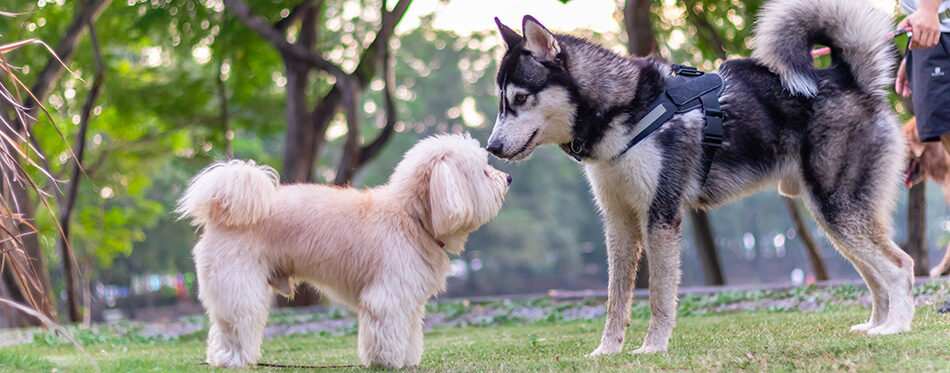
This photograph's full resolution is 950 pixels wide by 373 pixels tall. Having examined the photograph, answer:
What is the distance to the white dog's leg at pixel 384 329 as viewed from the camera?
171 inches

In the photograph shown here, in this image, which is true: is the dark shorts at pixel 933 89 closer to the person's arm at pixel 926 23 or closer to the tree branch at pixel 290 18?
the person's arm at pixel 926 23

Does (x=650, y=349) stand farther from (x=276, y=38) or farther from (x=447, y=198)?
(x=276, y=38)

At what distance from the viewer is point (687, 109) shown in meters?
4.82

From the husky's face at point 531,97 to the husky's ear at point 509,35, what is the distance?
0.9 inches

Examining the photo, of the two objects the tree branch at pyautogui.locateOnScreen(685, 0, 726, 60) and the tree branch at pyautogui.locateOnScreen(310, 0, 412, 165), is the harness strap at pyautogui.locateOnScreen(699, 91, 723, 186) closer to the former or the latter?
the tree branch at pyautogui.locateOnScreen(310, 0, 412, 165)

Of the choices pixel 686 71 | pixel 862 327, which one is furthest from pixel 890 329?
pixel 686 71

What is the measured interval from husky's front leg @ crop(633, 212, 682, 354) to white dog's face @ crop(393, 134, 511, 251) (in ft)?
3.00

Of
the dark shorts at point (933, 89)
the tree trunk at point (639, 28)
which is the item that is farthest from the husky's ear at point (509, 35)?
the tree trunk at point (639, 28)

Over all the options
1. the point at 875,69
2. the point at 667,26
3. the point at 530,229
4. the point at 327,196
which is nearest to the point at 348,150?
the point at 667,26

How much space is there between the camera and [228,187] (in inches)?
173

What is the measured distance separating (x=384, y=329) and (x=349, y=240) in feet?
1.72

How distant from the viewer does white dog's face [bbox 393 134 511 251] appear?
4.42 m

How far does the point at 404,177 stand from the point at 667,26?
11.2 m

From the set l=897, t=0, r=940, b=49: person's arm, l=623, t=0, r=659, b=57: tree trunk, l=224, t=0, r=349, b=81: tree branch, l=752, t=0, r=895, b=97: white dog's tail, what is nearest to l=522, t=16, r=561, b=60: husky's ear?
l=752, t=0, r=895, b=97: white dog's tail
